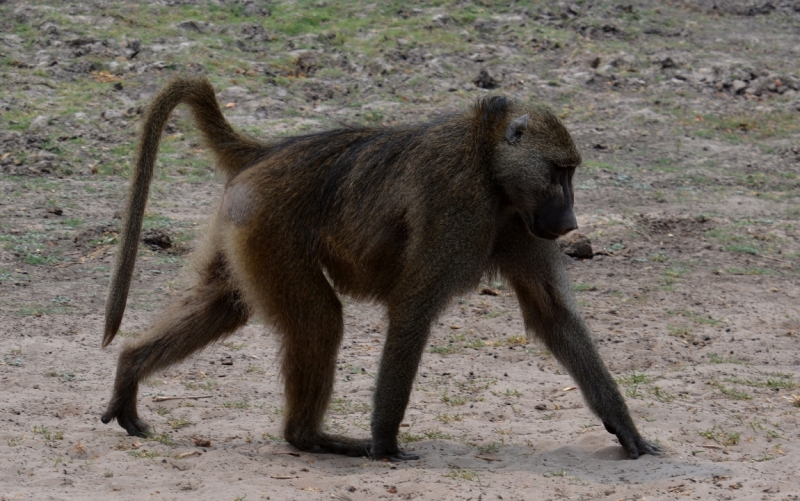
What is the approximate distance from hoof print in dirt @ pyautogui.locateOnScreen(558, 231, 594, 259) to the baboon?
3.16m

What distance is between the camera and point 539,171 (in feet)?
15.1

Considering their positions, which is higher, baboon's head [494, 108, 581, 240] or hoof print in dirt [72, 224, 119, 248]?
baboon's head [494, 108, 581, 240]

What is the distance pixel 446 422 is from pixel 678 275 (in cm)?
331

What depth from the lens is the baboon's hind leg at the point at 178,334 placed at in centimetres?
490

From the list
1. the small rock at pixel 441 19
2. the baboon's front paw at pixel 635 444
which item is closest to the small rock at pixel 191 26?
the small rock at pixel 441 19

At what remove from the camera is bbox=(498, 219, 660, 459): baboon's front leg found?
489cm

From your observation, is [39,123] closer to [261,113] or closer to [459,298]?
[261,113]

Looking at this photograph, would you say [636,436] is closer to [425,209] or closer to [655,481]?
[655,481]

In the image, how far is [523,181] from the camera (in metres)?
4.61

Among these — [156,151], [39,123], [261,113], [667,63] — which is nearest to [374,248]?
[156,151]

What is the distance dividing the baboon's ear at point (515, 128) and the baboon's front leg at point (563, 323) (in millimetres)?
498

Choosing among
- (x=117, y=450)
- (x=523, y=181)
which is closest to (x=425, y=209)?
(x=523, y=181)

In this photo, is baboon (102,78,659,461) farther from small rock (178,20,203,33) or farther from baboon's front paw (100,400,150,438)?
small rock (178,20,203,33)

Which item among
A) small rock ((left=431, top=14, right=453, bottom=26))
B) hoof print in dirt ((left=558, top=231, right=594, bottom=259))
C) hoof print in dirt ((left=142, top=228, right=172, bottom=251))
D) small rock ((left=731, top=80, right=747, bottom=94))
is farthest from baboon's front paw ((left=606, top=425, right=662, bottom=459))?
small rock ((left=431, top=14, right=453, bottom=26))
